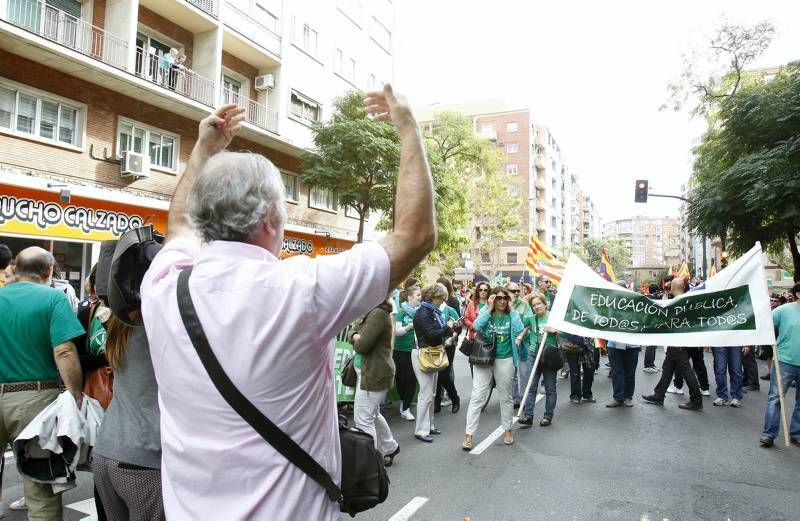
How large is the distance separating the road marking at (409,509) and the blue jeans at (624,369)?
551 cm

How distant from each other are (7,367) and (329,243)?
70.1ft

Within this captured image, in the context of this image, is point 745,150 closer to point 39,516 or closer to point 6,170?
point 39,516

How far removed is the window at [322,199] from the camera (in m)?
23.6

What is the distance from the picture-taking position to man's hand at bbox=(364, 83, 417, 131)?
157 centimetres

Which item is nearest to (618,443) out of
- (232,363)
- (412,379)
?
(412,379)

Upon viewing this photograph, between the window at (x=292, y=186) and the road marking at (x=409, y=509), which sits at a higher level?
the window at (x=292, y=186)

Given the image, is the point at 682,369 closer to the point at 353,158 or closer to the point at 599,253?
the point at 353,158

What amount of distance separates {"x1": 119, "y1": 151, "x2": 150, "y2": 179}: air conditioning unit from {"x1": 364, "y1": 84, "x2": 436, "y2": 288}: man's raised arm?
1572cm

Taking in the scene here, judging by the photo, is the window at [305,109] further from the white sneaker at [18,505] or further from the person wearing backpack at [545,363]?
the white sneaker at [18,505]

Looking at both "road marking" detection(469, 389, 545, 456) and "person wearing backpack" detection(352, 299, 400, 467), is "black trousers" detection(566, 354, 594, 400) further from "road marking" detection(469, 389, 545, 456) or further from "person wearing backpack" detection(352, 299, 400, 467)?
"person wearing backpack" detection(352, 299, 400, 467)

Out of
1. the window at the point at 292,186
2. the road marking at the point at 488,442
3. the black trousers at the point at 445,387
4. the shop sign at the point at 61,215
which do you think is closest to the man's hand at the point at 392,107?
the road marking at the point at 488,442

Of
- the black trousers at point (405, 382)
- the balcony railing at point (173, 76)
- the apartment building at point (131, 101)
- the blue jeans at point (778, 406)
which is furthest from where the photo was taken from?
the balcony railing at point (173, 76)

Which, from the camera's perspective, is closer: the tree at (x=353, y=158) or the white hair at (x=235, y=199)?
the white hair at (x=235, y=199)

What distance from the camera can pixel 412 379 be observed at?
7.98m
